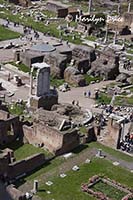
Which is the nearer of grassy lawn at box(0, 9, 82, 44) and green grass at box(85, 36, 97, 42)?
grassy lawn at box(0, 9, 82, 44)

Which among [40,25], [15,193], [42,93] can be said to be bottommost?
[15,193]

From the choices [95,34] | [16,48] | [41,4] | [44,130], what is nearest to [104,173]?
[44,130]

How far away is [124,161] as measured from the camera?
39.2 metres

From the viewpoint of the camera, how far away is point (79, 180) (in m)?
36.0

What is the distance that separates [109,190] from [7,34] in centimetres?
4212

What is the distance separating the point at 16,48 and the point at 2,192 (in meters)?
35.6

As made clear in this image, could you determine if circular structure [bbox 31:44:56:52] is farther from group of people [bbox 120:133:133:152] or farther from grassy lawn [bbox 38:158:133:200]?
grassy lawn [bbox 38:158:133:200]

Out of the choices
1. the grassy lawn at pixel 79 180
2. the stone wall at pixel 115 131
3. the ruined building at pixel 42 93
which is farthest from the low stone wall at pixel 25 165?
the ruined building at pixel 42 93

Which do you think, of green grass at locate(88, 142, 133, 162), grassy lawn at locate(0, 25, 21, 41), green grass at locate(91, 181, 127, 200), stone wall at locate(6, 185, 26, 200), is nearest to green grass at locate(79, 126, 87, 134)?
green grass at locate(88, 142, 133, 162)

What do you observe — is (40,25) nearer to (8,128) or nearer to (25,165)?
(8,128)

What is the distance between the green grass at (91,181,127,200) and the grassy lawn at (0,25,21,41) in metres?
38.9

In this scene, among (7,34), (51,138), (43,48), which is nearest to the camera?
(51,138)

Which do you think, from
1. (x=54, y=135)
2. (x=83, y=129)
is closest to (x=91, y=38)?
(x=83, y=129)

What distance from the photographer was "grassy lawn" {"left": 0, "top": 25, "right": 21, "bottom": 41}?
7153cm
